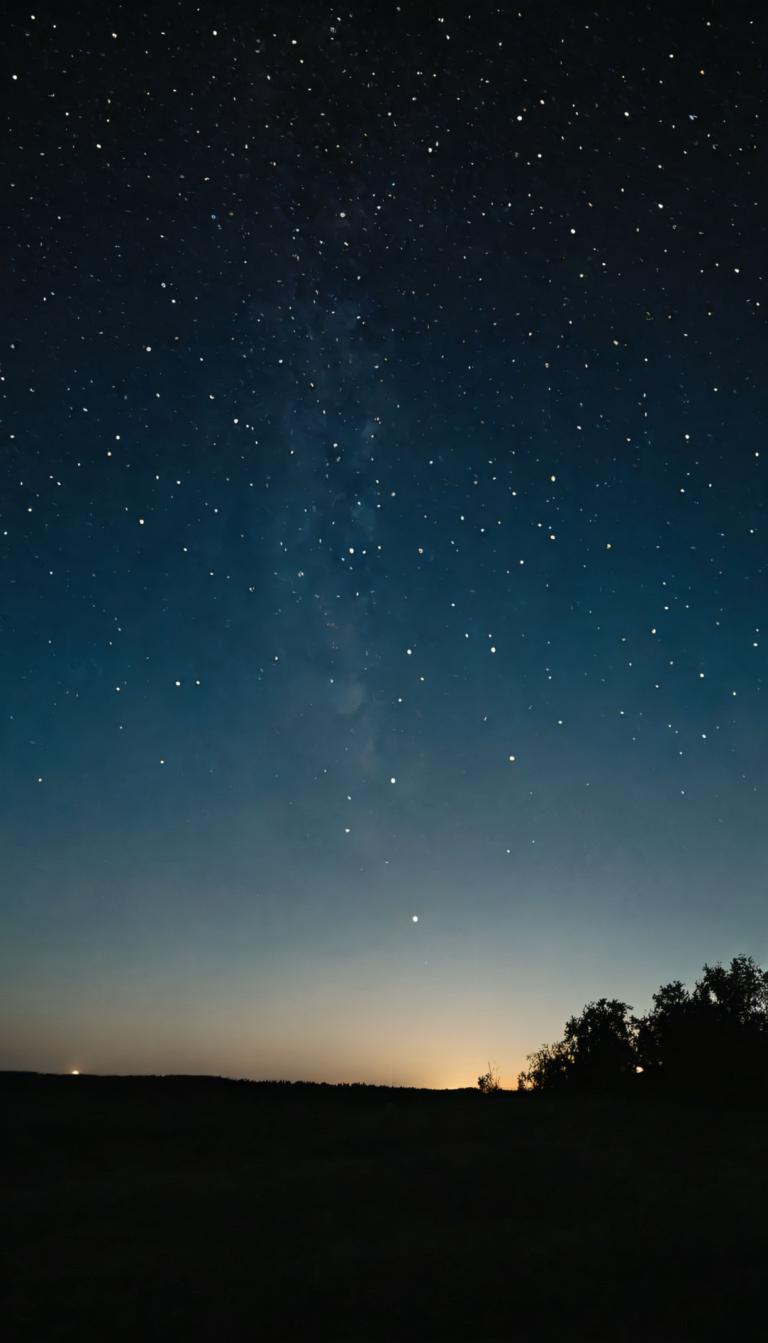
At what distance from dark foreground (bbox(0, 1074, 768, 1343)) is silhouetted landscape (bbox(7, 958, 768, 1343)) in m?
0.04

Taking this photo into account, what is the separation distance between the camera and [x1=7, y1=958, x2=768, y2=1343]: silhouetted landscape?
8.66 metres

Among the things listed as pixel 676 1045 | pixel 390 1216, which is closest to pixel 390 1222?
pixel 390 1216

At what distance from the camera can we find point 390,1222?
11781 mm

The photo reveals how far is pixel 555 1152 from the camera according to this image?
51.1 ft

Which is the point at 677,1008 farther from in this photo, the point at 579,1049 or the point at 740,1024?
the point at 579,1049

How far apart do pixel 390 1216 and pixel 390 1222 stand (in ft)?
1.04

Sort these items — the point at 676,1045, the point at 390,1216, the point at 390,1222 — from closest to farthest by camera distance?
the point at 390,1222 < the point at 390,1216 < the point at 676,1045

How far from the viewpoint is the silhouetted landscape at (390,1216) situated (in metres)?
8.66

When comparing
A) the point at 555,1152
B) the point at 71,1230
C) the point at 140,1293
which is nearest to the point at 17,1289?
the point at 140,1293

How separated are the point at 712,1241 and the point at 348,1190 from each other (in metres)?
5.88

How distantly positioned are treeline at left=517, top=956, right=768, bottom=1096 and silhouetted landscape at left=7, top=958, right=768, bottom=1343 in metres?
0.57

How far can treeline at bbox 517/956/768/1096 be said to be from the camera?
21984 millimetres

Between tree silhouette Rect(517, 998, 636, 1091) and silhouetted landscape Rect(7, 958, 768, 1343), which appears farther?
tree silhouette Rect(517, 998, 636, 1091)

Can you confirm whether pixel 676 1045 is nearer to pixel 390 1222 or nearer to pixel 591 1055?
pixel 591 1055
